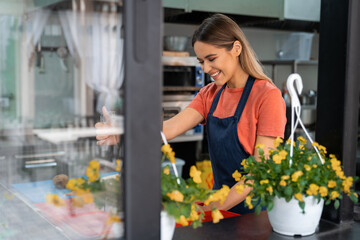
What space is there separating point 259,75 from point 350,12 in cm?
61

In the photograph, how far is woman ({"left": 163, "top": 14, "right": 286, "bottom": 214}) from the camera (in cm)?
175

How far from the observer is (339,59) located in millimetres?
1354

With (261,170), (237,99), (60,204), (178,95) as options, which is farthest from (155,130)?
(178,95)

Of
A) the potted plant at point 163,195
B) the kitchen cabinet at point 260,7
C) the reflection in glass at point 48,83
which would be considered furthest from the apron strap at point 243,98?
the kitchen cabinet at point 260,7

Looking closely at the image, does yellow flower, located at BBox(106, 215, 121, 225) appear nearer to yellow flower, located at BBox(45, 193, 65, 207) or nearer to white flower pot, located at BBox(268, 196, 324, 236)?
yellow flower, located at BBox(45, 193, 65, 207)

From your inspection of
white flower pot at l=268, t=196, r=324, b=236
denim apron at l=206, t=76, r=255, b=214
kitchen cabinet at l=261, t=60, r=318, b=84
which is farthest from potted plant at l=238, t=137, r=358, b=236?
kitchen cabinet at l=261, t=60, r=318, b=84

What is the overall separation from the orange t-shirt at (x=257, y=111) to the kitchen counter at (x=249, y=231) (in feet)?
1.51

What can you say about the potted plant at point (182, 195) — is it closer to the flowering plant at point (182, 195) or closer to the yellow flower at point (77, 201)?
the flowering plant at point (182, 195)

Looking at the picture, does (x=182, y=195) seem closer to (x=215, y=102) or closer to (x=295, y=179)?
(x=295, y=179)

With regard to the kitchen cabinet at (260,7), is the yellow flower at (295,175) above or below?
below

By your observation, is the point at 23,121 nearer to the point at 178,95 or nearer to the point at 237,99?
the point at 178,95

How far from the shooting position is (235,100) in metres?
1.93

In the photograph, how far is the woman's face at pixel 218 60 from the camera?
1.82m

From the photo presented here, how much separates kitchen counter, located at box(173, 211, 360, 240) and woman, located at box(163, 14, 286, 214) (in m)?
0.36
